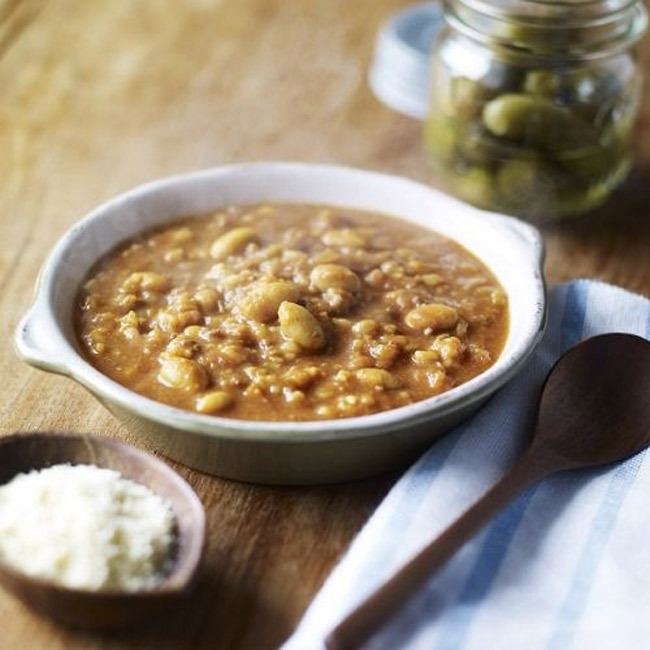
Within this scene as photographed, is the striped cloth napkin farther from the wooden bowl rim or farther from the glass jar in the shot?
the glass jar

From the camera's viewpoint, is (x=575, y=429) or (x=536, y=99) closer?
(x=575, y=429)

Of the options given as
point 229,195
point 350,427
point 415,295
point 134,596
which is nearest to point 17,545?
point 134,596

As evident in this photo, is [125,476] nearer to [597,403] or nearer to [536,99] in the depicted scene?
[597,403]

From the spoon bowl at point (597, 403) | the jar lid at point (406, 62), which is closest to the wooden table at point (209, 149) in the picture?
the jar lid at point (406, 62)

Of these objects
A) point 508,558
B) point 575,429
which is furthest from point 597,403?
point 508,558

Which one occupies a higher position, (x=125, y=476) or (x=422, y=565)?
(x=125, y=476)

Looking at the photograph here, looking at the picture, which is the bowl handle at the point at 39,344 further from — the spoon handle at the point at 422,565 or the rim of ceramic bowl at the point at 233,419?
the spoon handle at the point at 422,565
